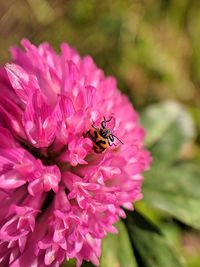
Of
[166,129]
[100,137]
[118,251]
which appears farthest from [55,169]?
[166,129]

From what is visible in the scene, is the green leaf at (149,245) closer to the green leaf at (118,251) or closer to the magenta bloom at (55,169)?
the green leaf at (118,251)

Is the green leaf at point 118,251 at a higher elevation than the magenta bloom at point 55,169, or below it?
below

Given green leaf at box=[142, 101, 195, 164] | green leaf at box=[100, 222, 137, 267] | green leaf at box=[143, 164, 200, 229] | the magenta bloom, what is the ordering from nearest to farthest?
the magenta bloom
green leaf at box=[100, 222, 137, 267]
green leaf at box=[143, 164, 200, 229]
green leaf at box=[142, 101, 195, 164]

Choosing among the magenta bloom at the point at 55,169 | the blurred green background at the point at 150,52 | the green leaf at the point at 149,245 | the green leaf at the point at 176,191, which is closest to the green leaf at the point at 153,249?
the green leaf at the point at 149,245

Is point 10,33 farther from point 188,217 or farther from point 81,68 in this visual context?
point 188,217

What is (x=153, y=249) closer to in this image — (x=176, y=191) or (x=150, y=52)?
(x=176, y=191)

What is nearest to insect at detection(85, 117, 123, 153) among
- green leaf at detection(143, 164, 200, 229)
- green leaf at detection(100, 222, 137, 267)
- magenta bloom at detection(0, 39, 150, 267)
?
magenta bloom at detection(0, 39, 150, 267)

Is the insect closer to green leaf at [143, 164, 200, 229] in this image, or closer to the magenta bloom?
the magenta bloom
